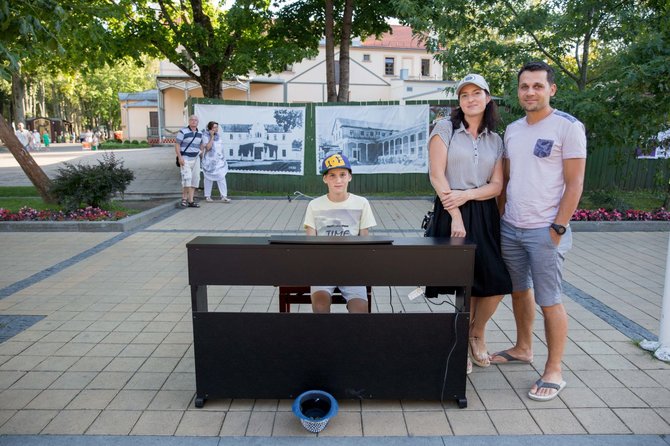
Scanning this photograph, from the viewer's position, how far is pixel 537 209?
3148 millimetres

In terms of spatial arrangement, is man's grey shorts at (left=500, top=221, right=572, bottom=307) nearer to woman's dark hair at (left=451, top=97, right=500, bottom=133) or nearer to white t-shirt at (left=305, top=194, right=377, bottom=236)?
woman's dark hair at (left=451, top=97, right=500, bottom=133)

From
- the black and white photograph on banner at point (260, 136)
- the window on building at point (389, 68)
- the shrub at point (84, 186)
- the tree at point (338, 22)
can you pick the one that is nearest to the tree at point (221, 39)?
the tree at point (338, 22)

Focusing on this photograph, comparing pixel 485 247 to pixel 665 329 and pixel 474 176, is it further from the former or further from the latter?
pixel 665 329

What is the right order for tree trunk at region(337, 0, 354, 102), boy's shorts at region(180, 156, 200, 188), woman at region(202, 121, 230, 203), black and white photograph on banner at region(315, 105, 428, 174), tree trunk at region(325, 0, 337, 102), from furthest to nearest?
tree trunk at region(337, 0, 354, 102)
tree trunk at region(325, 0, 337, 102)
black and white photograph on banner at region(315, 105, 428, 174)
woman at region(202, 121, 230, 203)
boy's shorts at region(180, 156, 200, 188)

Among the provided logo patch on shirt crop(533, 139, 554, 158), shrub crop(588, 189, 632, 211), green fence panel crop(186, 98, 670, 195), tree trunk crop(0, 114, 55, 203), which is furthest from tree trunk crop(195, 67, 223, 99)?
logo patch on shirt crop(533, 139, 554, 158)

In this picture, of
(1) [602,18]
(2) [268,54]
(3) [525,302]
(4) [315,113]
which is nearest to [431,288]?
(3) [525,302]

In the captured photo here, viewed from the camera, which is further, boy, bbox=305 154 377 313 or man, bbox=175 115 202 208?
man, bbox=175 115 202 208

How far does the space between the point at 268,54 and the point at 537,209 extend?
12161 mm

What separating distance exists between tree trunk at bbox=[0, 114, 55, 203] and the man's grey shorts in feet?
31.0

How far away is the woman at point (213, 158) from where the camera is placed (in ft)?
38.1

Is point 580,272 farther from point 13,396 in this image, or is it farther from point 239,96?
point 239,96

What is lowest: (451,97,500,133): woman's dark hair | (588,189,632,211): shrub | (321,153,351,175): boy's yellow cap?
(588,189,632,211): shrub

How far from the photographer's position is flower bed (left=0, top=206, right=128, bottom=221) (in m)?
8.98

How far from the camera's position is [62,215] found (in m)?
9.05
